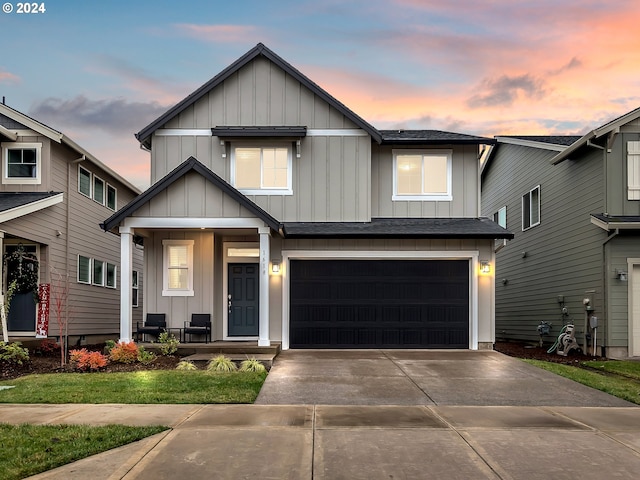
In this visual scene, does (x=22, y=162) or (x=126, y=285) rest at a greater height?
(x=22, y=162)

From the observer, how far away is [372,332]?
15.1 meters

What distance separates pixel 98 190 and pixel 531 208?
48.5 ft

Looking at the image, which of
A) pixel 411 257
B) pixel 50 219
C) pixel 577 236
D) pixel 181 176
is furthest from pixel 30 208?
pixel 577 236

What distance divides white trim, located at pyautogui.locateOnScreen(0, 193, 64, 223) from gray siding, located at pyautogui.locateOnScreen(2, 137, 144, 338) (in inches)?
14.0

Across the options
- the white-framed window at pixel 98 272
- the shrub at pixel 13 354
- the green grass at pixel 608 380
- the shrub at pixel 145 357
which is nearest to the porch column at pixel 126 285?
the shrub at pixel 145 357

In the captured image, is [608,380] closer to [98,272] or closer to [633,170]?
[633,170]

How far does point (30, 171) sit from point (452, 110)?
1455cm

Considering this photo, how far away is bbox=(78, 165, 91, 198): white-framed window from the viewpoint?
18953mm

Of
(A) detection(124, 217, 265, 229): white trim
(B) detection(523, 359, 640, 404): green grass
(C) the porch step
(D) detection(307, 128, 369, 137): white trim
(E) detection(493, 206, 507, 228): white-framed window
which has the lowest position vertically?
(B) detection(523, 359, 640, 404): green grass

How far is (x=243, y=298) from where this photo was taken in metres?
15.9

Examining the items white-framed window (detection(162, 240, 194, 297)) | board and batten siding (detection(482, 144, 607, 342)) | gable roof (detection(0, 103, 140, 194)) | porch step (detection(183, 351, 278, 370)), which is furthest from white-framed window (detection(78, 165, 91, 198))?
board and batten siding (detection(482, 144, 607, 342))

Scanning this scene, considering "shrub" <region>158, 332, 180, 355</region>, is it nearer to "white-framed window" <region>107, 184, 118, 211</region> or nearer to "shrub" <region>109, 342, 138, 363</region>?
"shrub" <region>109, 342, 138, 363</region>

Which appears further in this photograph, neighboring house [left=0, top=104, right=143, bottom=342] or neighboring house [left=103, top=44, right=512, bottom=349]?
neighboring house [left=0, top=104, right=143, bottom=342]

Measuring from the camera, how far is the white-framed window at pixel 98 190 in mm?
20281
